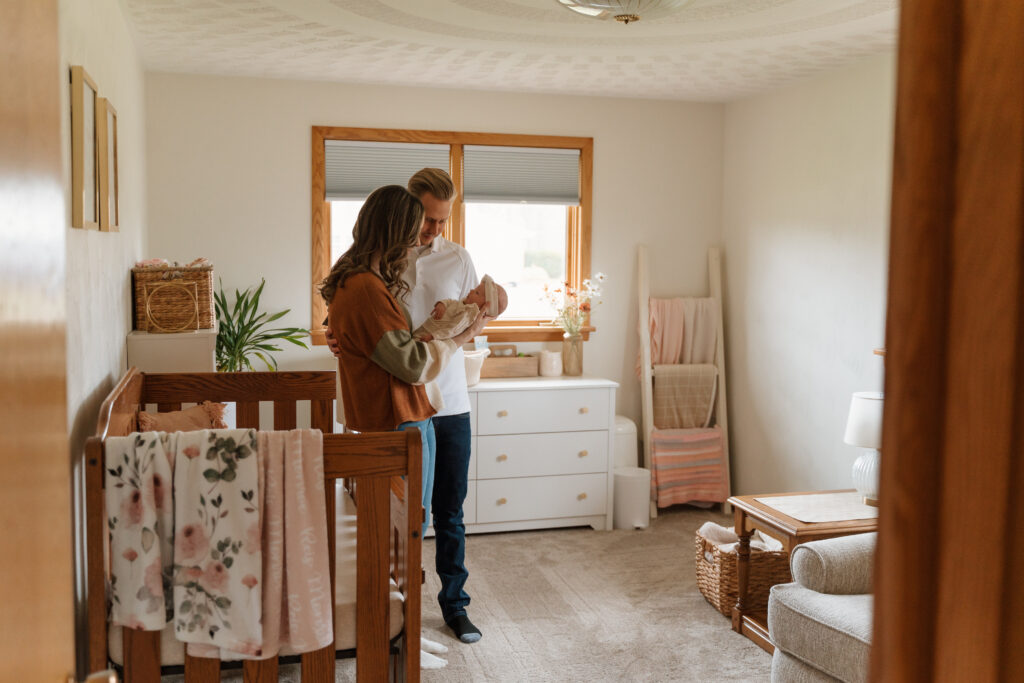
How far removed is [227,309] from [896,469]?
4460mm

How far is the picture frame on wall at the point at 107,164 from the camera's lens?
2541mm

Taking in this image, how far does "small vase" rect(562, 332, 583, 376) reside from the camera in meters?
5.03

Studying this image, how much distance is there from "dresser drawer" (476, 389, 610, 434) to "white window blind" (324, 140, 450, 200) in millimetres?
1308

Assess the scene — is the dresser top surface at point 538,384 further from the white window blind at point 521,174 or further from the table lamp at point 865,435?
the table lamp at point 865,435

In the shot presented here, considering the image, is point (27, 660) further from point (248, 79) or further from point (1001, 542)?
point (248, 79)

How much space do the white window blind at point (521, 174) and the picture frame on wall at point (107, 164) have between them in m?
2.21

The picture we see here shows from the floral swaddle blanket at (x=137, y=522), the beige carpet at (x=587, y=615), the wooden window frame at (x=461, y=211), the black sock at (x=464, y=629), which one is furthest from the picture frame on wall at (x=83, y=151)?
the wooden window frame at (x=461, y=211)

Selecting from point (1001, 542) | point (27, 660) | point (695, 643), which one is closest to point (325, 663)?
point (27, 660)

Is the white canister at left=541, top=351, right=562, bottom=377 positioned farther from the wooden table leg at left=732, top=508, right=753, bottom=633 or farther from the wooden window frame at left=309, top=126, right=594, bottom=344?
the wooden table leg at left=732, top=508, right=753, bottom=633

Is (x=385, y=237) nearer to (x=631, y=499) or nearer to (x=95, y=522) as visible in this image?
(x=95, y=522)

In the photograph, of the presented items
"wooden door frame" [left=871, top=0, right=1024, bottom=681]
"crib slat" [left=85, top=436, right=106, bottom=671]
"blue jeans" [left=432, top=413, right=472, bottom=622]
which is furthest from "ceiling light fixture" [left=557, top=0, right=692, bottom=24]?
"wooden door frame" [left=871, top=0, right=1024, bottom=681]

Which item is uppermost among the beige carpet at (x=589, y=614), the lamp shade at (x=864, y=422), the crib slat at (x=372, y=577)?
the lamp shade at (x=864, y=422)

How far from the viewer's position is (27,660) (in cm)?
71

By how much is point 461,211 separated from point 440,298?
6.84 feet
